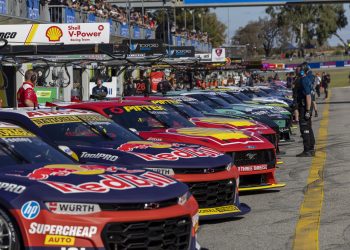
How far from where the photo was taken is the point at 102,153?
8852 mm

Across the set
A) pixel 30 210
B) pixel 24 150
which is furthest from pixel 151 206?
pixel 24 150

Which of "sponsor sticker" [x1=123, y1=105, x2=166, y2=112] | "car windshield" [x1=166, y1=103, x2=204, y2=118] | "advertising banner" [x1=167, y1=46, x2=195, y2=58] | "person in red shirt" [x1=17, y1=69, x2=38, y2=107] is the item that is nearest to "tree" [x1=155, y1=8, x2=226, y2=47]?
"advertising banner" [x1=167, y1=46, x2=195, y2=58]

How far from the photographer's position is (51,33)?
20.5 metres

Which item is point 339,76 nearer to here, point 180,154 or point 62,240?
point 180,154

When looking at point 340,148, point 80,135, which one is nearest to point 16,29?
point 340,148

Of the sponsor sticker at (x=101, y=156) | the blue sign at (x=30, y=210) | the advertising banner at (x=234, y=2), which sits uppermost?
the advertising banner at (x=234, y=2)

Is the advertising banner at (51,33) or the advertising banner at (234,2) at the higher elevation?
the advertising banner at (234,2)

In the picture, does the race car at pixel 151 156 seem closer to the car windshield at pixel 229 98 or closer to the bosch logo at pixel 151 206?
the bosch logo at pixel 151 206

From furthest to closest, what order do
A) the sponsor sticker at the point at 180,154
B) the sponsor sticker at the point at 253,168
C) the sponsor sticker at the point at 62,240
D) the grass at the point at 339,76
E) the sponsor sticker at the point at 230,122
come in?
the grass at the point at 339,76 → the sponsor sticker at the point at 230,122 → the sponsor sticker at the point at 253,168 → the sponsor sticker at the point at 180,154 → the sponsor sticker at the point at 62,240

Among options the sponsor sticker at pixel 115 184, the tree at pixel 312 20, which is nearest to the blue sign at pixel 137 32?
the sponsor sticker at pixel 115 184

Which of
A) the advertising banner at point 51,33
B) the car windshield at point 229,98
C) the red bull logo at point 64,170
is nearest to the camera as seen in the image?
the red bull logo at point 64,170

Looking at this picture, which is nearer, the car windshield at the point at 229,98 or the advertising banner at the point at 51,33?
the advertising banner at the point at 51,33

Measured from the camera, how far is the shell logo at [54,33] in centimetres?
2042

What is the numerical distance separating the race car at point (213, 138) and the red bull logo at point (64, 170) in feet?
13.3
